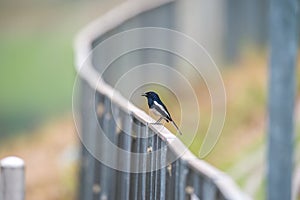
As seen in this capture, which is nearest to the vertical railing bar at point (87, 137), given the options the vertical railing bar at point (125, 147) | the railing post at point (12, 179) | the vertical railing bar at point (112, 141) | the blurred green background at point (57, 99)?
the vertical railing bar at point (112, 141)

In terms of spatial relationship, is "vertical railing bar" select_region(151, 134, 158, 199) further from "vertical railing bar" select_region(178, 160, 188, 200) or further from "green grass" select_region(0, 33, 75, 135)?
"green grass" select_region(0, 33, 75, 135)

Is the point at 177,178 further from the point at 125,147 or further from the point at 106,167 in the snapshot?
the point at 106,167

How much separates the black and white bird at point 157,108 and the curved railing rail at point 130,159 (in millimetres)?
36

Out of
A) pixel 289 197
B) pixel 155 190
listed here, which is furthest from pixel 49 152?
pixel 155 190

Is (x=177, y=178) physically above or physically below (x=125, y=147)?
below

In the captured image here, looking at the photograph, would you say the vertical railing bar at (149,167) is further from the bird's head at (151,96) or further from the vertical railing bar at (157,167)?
the bird's head at (151,96)

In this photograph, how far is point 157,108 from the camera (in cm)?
361

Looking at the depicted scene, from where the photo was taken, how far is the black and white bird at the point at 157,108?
11.6 feet

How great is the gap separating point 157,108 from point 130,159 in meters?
0.46

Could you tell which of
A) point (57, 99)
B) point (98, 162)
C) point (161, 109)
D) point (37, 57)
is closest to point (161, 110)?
point (161, 109)

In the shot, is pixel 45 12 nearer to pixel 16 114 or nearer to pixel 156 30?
pixel 16 114

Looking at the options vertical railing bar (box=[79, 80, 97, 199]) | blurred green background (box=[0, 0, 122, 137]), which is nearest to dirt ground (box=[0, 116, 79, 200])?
blurred green background (box=[0, 0, 122, 137])

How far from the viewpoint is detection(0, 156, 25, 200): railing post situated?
4219mm

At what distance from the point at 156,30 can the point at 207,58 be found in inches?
21.2
